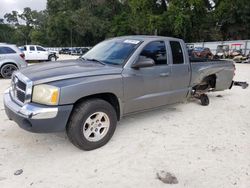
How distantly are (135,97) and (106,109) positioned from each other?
710 mm

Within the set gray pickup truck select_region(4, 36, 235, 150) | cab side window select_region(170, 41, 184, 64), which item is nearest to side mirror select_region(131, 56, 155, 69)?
gray pickup truck select_region(4, 36, 235, 150)

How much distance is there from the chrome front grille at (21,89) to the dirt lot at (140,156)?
2.65ft

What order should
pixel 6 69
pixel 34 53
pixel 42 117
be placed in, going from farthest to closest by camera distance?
pixel 34 53, pixel 6 69, pixel 42 117

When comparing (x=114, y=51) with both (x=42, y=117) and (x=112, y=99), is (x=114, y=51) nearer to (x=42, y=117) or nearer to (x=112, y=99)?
(x=112, y=99)

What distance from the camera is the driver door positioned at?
417cm

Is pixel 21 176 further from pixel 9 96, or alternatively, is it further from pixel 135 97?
pixel 135 97

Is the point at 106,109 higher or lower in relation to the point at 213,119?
higher

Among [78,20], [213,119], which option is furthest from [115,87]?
[78,20]

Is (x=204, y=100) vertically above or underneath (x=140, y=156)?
above

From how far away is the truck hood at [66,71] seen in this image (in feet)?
11.2

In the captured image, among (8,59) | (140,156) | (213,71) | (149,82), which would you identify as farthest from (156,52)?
(8,59)

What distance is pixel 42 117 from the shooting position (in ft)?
10.6

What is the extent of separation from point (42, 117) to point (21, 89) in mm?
651

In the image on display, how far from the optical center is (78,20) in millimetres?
59656
